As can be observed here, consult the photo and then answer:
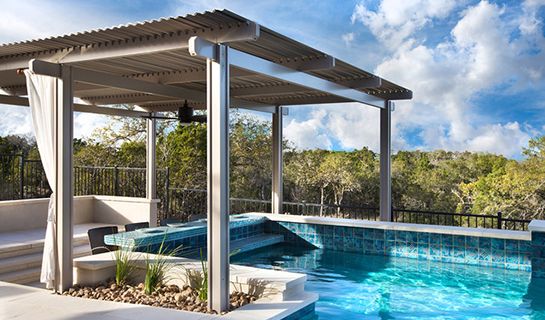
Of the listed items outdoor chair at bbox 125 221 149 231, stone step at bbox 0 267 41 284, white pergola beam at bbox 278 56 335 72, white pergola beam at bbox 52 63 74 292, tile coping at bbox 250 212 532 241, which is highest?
white pergola beam at bbox 278 56 335 72

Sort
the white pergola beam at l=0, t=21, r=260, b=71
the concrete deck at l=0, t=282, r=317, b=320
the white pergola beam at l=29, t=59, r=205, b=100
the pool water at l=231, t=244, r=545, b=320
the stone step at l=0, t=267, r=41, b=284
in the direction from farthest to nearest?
the stone step at l=0, t=267, r=41, b=284 → the pool water at l=231, t=244, r=545, b=320 → the white pergola beam at l=29, t=59, r=205, b=100 → the white pergola beam at l=0, t=21, r=260, b=71 → the concrete deck at l=0, t=282, r=317, b=320

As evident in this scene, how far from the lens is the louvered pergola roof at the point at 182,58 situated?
4.80 metres

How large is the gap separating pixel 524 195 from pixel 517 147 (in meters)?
4.32

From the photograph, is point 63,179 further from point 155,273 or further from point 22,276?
point 22,276

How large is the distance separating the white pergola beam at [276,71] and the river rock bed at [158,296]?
91.2 inches

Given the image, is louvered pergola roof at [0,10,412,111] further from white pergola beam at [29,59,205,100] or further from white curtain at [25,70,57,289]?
white curtain at [25,70,57,289]

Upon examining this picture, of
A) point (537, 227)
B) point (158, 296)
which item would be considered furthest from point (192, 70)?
point (537, 227)

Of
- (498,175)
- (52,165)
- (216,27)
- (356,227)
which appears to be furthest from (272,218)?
(498,175)

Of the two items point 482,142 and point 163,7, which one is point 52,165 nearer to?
point 163,7

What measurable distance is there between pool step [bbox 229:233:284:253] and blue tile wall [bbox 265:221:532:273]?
22 cm

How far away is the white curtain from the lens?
18.4ft

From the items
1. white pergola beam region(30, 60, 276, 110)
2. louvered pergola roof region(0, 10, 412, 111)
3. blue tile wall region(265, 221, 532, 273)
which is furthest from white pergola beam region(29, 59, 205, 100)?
blue tile wall region(265, 221, 532, 273)

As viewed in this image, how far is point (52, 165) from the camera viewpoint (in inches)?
222

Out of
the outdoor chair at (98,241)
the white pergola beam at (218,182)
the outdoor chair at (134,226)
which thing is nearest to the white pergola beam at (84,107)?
the outdoor chair at (134,226)
